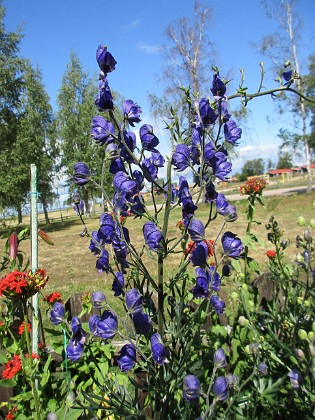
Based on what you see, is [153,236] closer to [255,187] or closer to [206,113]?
[206,113]

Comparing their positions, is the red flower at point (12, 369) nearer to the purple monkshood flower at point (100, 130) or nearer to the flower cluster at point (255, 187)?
the purple monkshood flower at point (100, 130)

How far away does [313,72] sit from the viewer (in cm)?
2242

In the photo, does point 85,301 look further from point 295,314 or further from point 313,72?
point 313,72

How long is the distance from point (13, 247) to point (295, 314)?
6.20ft

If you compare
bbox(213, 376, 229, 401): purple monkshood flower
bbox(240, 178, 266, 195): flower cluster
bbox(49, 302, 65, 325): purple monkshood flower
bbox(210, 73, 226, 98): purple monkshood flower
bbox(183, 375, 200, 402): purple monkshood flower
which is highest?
bbox(210, 73, 226, 98): purple monkshood flower

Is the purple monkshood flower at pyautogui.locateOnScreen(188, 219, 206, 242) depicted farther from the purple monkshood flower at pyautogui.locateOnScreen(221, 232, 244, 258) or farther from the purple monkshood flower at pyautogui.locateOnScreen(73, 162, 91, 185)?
the purple monkshood flower at pyautogui.locateOnScreen(73, 162, 91, 185)

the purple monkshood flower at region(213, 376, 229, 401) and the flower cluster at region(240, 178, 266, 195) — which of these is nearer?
the purple monkshood flower at region(213, 376, 229, 401)

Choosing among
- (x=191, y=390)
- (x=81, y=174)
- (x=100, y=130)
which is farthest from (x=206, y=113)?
(x=191, y=390)

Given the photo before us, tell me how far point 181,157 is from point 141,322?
0.55 metres

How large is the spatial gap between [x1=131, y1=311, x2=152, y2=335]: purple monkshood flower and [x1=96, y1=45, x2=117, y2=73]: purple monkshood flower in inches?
30.6

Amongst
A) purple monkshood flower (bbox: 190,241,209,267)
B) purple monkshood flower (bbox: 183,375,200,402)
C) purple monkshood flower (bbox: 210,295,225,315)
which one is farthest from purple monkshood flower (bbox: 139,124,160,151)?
purple monkshood flower (bbox: 183,375,200,402)

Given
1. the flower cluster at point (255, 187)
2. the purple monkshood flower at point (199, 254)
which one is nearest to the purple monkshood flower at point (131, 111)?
the purple monkshood flower at point (199, 254)

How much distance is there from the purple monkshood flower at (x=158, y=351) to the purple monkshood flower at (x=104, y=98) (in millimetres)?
727

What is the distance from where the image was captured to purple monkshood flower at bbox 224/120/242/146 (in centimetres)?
130
